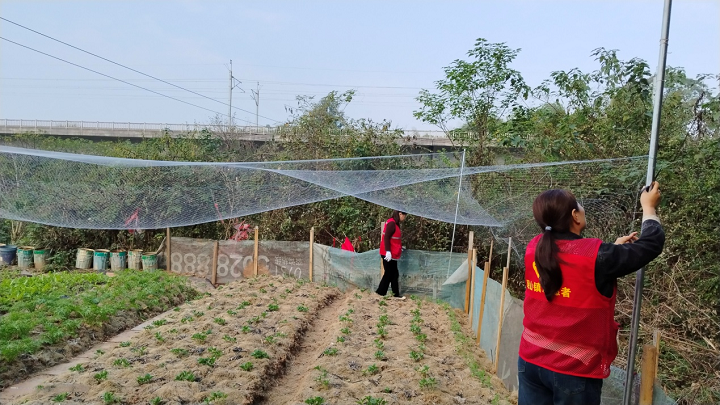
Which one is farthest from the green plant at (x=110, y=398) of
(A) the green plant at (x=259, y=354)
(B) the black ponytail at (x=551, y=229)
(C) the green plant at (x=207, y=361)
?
(B) the black ponytail at (x=551, y=229)

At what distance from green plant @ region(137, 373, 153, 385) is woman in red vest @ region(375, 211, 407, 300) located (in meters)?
4.55

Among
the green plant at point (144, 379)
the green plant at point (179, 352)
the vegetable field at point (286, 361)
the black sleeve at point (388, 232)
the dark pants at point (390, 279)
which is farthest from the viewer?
the dark pants at point (390, 279)

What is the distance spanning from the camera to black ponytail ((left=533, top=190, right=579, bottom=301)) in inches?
83.2

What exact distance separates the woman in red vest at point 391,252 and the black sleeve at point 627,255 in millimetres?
6303

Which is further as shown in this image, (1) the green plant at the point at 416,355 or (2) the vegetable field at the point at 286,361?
(1) the green plant at the point at 416,355

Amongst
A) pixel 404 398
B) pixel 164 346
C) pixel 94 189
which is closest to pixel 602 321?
pixel 404 398

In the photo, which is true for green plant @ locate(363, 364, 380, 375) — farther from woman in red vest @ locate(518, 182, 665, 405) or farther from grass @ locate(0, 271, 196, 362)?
grass @ locate(0, 271, 196, 362)

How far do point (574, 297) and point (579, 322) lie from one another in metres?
0.10

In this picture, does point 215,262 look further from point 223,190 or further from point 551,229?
point 551,229

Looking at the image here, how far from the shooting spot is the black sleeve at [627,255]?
77.3 inches

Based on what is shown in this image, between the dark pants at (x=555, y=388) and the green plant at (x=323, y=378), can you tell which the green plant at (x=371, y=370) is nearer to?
the green plant at (x=323, y=378)

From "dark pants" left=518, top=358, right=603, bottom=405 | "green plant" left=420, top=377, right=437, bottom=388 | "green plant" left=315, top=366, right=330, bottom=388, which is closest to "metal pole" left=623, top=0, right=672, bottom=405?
"dark pants" left=518, top=358, right=603, bottom=405

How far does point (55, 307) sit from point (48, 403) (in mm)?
2849

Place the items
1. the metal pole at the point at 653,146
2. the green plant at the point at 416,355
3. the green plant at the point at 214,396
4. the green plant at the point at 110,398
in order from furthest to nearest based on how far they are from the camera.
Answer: the green plant at the point at 416,355 → the green plant at the point at 214,396 → the green plant at the point at 110,398 → the metal pole at the point at 653,146
